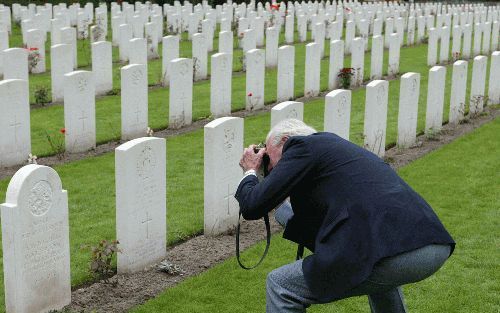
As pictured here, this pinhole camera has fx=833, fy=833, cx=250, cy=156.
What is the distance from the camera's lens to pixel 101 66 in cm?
1391

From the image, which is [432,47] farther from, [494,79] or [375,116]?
[375,116]

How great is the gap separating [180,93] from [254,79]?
1.80m

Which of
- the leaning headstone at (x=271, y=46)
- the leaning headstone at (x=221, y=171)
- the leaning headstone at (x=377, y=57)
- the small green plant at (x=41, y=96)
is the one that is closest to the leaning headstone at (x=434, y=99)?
the leaning headstone at (x=377, y=57)

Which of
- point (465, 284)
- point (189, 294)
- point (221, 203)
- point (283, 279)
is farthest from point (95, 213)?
point (283, 279)

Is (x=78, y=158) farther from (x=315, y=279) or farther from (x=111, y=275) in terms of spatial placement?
(x=315, y=279)

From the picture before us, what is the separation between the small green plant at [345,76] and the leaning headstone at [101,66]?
13.7 feet

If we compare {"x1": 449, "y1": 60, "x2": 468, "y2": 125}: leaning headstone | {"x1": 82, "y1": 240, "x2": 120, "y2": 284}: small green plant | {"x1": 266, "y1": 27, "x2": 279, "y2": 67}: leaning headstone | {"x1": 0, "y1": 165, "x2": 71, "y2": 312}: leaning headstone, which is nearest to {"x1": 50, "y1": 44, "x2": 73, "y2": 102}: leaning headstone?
{"x1": 266, "y1": 27, "x2": 279, "y2": 67}: leaning headstone

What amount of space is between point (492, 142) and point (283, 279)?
7903 mm

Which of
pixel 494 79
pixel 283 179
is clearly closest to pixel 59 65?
pixel 494 79

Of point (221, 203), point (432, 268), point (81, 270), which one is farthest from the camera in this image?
point (221, 203)

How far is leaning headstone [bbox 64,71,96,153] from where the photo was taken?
396 inches

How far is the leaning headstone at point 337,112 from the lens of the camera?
29.2 feet

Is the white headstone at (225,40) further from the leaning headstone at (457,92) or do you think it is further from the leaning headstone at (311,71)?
the leaning headstone at (457,92)

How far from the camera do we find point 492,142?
1130 centimetres
